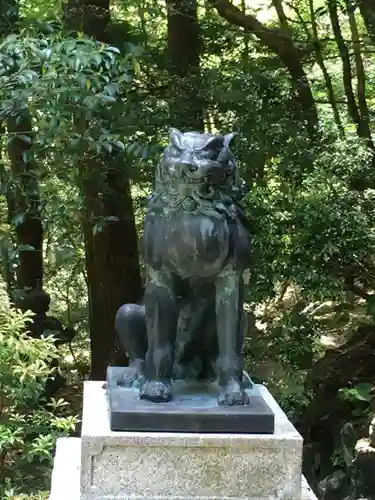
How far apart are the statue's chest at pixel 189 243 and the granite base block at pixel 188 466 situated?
0.47 metres

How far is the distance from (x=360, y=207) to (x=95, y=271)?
2.04 metres

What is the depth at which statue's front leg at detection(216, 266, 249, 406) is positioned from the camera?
2.20 metres

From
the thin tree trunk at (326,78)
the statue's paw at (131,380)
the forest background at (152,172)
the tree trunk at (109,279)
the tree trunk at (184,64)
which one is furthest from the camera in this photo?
the tree trunk at (109,279)

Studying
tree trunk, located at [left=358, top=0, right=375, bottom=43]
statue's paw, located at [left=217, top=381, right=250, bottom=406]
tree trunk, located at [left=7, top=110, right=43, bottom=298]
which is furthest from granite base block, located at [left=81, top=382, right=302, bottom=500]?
tree trunk, located at [left=358, top=0, right=375, bottom=43]

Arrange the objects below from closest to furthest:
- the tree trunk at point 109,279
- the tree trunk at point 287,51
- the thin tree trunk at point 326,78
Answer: the tree trunk at point 287,51 < the thin tree trunk at point 326,78 < the tree trunk at point 109,279

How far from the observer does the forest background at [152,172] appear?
3.50 metres

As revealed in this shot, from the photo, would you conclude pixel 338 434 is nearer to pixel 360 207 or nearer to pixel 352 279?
pixel 352 279

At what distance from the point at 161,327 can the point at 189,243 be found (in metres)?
0.28

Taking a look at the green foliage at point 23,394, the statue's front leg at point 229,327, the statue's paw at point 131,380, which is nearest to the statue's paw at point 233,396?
the statue's front leg at point 229,327

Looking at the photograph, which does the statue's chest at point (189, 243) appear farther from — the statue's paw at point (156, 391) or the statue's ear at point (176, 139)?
the statue's paw at point (156, 391)

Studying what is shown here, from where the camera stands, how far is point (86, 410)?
91.7 inches

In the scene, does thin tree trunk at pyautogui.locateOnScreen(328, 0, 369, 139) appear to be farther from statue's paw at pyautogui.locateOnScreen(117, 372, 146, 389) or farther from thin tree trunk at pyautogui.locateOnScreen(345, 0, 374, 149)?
statue's paw at pyautogui.locateOnScreen(117, 372, 146, 389)

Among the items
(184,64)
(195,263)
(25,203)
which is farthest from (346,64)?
(195,263)

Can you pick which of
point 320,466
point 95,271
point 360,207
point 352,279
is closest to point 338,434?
point 320,466
